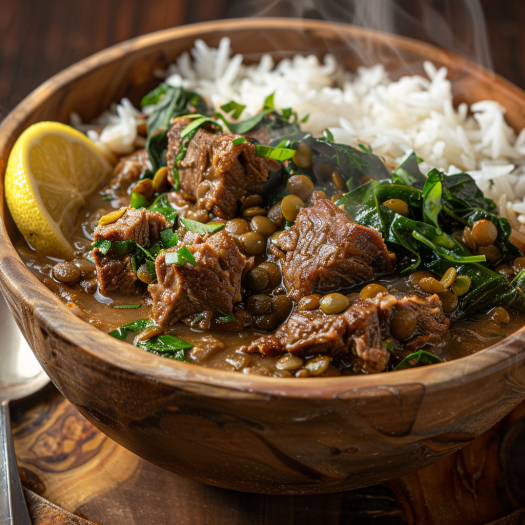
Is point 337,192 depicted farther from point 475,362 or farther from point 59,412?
point 59,412

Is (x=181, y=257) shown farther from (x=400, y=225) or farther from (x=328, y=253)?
(x=400, y=225)

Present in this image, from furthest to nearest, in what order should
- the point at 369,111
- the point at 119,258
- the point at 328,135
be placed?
the point at 369,111
the point at 328,135
the point at 119,258

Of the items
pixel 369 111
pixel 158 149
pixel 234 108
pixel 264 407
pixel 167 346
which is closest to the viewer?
pixel 264 407

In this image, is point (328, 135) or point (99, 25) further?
point (99, 25)

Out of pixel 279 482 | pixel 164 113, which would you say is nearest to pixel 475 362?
pixel 279 482

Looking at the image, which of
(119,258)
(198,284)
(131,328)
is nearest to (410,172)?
(198,284)

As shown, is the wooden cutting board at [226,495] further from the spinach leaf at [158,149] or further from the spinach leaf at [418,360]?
the spinach leaf at [158,149]

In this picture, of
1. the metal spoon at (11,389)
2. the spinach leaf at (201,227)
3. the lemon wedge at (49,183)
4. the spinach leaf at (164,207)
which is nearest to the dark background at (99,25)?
the lemon wedge at (49,183)
